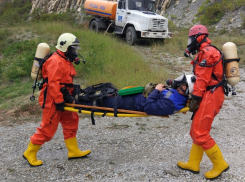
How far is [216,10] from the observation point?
18922mm

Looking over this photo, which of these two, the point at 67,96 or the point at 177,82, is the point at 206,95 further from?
the point at 67,96

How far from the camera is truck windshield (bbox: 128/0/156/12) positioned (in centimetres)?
1456

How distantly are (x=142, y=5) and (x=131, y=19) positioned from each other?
4.28 feet

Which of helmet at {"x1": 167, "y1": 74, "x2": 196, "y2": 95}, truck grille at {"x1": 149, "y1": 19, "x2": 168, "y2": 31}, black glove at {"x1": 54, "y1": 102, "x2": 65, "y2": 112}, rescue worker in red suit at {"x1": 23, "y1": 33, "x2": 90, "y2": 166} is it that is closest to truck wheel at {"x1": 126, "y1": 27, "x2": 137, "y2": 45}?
truck grille at {"x1": 149, "y1": 19, "x2": 168, "y2": 31}

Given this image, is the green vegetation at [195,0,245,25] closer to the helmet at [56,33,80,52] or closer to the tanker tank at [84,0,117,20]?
the tanker tank at [84,0,117,20]

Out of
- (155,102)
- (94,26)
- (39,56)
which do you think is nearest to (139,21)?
(94,26)

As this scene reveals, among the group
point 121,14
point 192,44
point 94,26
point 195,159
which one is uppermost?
point 121,14

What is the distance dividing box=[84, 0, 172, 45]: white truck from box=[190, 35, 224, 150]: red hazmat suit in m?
10.4

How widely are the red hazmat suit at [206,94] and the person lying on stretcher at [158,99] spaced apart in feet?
0.51

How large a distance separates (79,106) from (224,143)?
2.83m

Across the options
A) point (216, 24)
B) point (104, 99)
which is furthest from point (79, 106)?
point (216, 24)

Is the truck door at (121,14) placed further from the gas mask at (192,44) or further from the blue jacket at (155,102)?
the blue jacket at (155,102)

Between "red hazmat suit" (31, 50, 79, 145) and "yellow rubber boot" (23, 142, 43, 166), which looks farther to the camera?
"yellow rubber boot" (23, 142, 43, 166)

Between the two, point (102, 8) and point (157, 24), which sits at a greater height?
point (102, 8)
